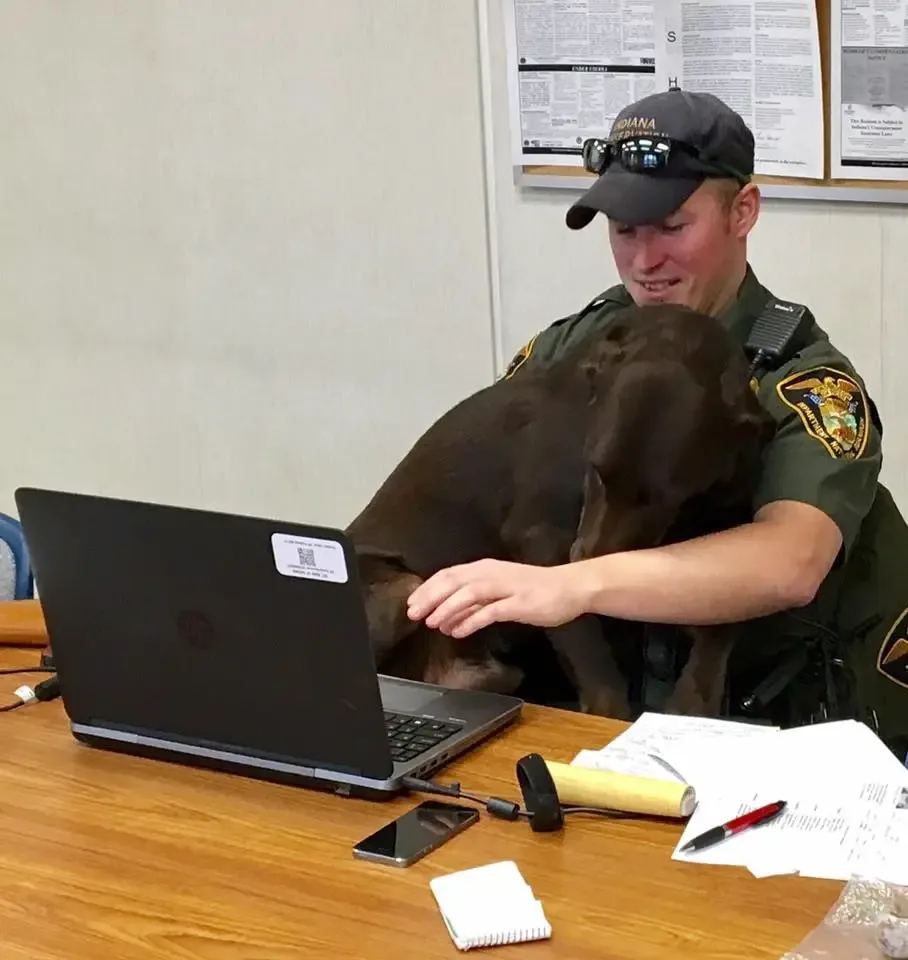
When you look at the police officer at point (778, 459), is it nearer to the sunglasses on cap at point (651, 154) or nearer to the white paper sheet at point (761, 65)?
the sunglasses on cap at point (651, 154)

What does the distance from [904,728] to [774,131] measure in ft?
4.14

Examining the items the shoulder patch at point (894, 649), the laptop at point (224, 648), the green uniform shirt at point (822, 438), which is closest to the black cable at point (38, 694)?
the laptop at point (224, 648)

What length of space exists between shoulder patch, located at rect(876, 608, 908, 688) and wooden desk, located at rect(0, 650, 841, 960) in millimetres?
645

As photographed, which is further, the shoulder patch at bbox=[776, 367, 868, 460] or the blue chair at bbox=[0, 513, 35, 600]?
the blue chair at bbox=[0, 513, 35, 600]

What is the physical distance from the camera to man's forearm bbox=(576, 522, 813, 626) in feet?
5.64

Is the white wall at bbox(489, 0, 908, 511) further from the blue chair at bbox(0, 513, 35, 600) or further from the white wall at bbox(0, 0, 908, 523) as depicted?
the blue chair at bbox(0, 513, 35, 600)

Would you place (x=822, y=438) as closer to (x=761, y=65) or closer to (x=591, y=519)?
(x=591, y=519)

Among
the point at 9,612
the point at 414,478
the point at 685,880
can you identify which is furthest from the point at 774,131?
the point at 685,880

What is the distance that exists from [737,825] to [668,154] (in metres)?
1.06

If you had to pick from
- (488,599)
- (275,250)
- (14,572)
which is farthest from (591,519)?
(275,250)

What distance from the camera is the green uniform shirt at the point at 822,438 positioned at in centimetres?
193

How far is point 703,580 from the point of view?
5.80ft

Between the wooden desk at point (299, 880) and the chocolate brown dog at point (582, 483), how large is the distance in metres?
0.43

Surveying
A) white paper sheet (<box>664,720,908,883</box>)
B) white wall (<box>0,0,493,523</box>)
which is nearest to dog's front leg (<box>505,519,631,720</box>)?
white paper sheet (<box>664,720,908,883</box>)
